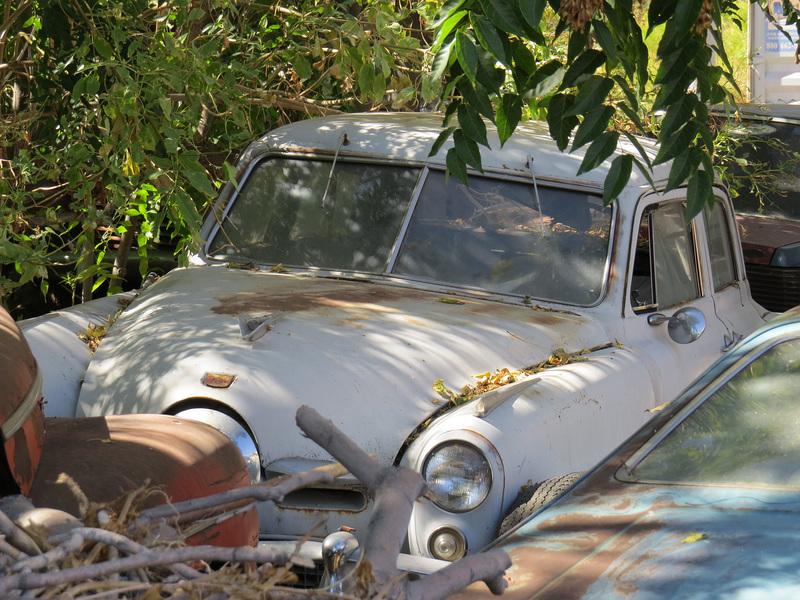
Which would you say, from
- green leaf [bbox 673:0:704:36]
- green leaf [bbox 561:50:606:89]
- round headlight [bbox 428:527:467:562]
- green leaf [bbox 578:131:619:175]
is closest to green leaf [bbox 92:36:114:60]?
green leaf [bbox 561:50:606:89]

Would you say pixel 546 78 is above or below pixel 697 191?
above

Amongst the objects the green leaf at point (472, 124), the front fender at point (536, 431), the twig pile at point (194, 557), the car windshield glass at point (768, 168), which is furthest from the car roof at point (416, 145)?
the twig pile at point (194, 557)

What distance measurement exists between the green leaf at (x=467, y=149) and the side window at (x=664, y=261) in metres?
1.47

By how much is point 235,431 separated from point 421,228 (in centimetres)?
144

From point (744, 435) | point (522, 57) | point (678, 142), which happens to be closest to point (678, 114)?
point (678, 142)

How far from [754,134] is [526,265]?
11.7 ft

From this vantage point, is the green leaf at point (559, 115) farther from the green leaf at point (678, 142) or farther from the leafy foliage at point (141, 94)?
the leafy foliage at point (141, 94)

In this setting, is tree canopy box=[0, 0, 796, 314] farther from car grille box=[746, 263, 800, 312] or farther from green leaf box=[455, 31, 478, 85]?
car grille box=[746, 263, 800, 312]

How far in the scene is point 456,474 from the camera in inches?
103

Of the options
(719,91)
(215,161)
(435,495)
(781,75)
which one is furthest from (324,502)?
(781,75)

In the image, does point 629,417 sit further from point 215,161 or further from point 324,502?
point 215,161

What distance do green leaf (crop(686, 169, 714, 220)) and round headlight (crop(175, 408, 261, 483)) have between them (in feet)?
4.73

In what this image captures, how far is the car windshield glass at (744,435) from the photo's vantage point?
2.04 meters

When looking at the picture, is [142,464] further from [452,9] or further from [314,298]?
[314,298]
